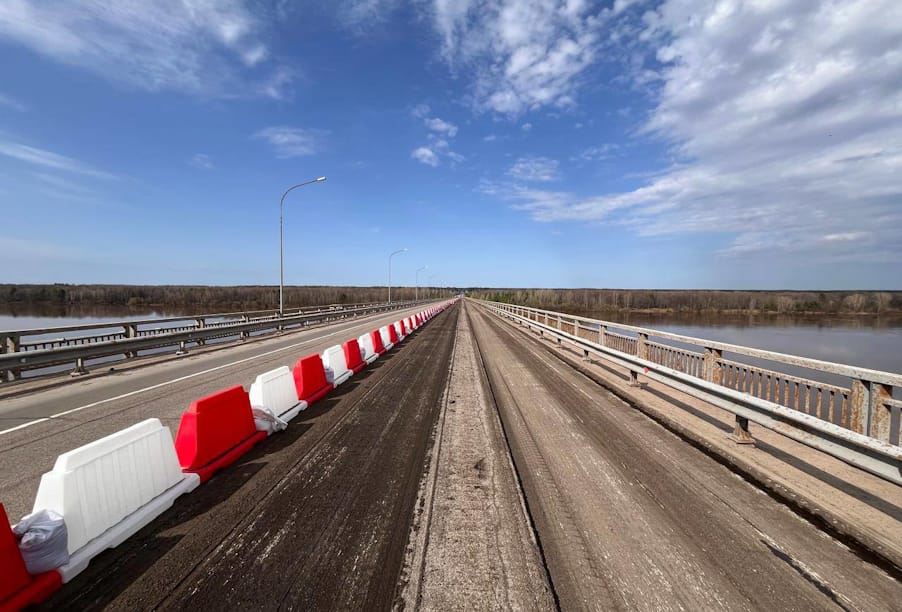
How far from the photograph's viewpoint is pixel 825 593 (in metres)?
2.64

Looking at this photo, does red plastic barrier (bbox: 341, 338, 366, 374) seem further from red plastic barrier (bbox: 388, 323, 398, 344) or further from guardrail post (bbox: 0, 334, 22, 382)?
guardrail post (bbox: 0, 334, 22, 382)

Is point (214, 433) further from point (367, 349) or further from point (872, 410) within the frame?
point (367, 349)

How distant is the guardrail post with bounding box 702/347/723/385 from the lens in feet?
19.8

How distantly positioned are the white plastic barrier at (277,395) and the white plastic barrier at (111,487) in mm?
1775

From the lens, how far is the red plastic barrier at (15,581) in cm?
240

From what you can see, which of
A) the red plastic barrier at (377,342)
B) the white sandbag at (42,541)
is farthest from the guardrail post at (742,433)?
the red plastic barrier at (377,342)

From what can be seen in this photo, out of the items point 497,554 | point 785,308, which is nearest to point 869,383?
point 497,554

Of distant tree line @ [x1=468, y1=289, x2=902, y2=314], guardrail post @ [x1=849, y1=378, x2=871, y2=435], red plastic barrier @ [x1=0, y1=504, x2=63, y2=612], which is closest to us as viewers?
red plastic barrier @ [x1=0, y1=504, x2=63, y2=612]

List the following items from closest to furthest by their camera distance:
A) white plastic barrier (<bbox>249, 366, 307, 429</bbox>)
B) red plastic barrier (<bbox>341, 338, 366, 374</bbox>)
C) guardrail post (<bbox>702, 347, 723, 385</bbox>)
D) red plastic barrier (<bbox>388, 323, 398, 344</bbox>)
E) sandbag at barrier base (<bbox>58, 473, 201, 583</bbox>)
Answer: sandbag at barrier base (<bbox>58, 473, 201, 583</bbox>), white plastic barrier (<bbox>249, 366, 307, 429</bbox>), guardrail post (<bbox>702, 347, 723, 385</bbox>), red plastic barrier (<bbox>341, 338, 366, 374</bbox>), red plastic barrier (<bbox>388, 323, 398, 344</bbox>)

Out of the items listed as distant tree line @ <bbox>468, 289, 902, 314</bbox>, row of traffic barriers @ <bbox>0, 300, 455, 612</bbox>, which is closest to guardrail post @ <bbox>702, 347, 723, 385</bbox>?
row of traffic barriers @ <bbox>0, 300, 455, 612</bbox>

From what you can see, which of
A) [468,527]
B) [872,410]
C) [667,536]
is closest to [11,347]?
[468,527]

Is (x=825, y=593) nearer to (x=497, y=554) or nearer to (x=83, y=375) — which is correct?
(x=497, y=554)

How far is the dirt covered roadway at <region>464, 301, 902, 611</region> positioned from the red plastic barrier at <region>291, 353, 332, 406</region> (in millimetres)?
3695

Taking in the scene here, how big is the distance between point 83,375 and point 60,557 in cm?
1049
